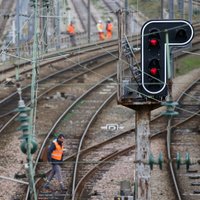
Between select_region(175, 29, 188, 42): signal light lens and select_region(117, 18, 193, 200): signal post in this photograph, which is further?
select_region(175, 29, 188, 42): signal light lens

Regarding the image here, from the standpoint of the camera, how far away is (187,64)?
34.6 metres

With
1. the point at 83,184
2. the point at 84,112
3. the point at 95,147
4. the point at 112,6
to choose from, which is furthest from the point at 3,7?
the point at 83,184

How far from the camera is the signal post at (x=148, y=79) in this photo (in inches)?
521

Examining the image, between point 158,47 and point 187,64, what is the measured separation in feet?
70.5

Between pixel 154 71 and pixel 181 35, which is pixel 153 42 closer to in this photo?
pixel 154 71

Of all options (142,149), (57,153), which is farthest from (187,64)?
(142,149)

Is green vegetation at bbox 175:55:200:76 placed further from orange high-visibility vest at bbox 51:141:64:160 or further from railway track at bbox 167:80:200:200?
orange high-visibility vest at bbox 51:141:64:160

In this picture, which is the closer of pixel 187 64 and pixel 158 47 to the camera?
pixel 158 47

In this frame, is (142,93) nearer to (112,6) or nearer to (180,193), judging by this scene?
(180,193)

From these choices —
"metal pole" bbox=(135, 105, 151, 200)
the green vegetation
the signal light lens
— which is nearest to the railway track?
"metal pole" bbox=(135, 105, 151, 200)

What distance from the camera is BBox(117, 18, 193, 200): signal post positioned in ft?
43.4

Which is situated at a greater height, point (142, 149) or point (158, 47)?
point (158, 47)

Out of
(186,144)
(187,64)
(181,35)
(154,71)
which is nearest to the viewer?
(154,71)

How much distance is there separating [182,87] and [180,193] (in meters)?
12.8
